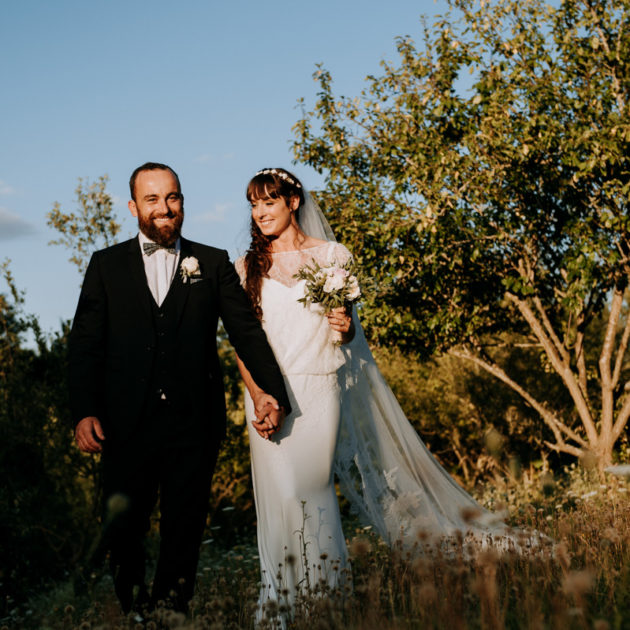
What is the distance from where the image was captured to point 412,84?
1048cm

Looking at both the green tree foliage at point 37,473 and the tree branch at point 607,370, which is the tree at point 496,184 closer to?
the tree branch at point 607,370

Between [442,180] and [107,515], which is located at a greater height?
[442,180]

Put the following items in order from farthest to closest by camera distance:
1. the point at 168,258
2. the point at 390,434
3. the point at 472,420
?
the point at 472,420 → the point at 390,434 → the point at 168,258

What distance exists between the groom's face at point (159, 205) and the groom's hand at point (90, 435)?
107 centimetres

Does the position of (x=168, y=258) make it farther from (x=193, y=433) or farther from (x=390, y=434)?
(x=390, y=434)

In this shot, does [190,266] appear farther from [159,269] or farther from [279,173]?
[279,173]

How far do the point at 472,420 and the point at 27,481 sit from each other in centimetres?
1030

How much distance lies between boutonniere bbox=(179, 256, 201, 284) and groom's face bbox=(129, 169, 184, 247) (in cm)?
17

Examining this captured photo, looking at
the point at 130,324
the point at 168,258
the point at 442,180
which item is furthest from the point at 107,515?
the point at 442,180

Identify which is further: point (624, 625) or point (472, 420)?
point (472, 420)

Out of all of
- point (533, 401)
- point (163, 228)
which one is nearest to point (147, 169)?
point (163, 228)

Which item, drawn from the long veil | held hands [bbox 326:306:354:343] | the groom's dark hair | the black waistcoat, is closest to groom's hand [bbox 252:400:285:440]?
the black waistcoat

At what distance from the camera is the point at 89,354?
160 inches

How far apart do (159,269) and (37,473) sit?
564cm
